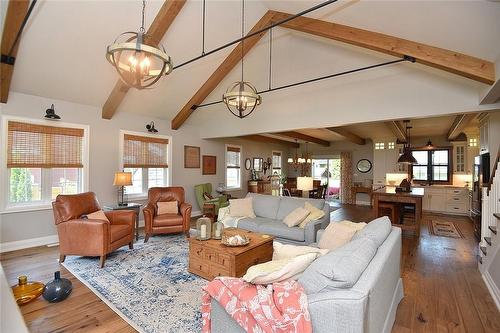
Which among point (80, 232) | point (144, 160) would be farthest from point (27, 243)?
point (144, 160)

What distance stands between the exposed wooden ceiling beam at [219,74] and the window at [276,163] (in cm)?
519

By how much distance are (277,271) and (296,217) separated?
267 cm

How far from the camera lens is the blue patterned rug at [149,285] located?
2.33 m

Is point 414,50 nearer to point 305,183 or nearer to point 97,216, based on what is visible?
point 305,183

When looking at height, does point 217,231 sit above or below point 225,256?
above

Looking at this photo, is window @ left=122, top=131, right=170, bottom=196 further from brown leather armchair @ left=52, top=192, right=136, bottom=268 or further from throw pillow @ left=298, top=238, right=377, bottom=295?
throw pillow @ left=298, top=238, right=377, bottom=295

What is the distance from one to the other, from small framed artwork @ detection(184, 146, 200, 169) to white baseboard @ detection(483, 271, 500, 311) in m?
6.40

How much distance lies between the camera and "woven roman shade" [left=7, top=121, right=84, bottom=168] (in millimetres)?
4281

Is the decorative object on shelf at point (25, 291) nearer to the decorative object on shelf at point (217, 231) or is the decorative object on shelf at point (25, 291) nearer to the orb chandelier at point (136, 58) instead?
the decorative object on shelf at point (217, 231)

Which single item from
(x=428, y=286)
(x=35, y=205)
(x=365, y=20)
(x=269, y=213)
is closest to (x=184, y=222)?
(x=269, y=213)

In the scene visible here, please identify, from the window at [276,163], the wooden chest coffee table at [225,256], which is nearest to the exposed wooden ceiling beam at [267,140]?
the window at [276,163]

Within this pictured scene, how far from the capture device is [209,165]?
25.8ft

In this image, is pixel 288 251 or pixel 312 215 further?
pixel 312 215

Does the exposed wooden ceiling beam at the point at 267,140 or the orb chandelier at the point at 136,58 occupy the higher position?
the exposed wooden ceiling beam at the point at 267,140
